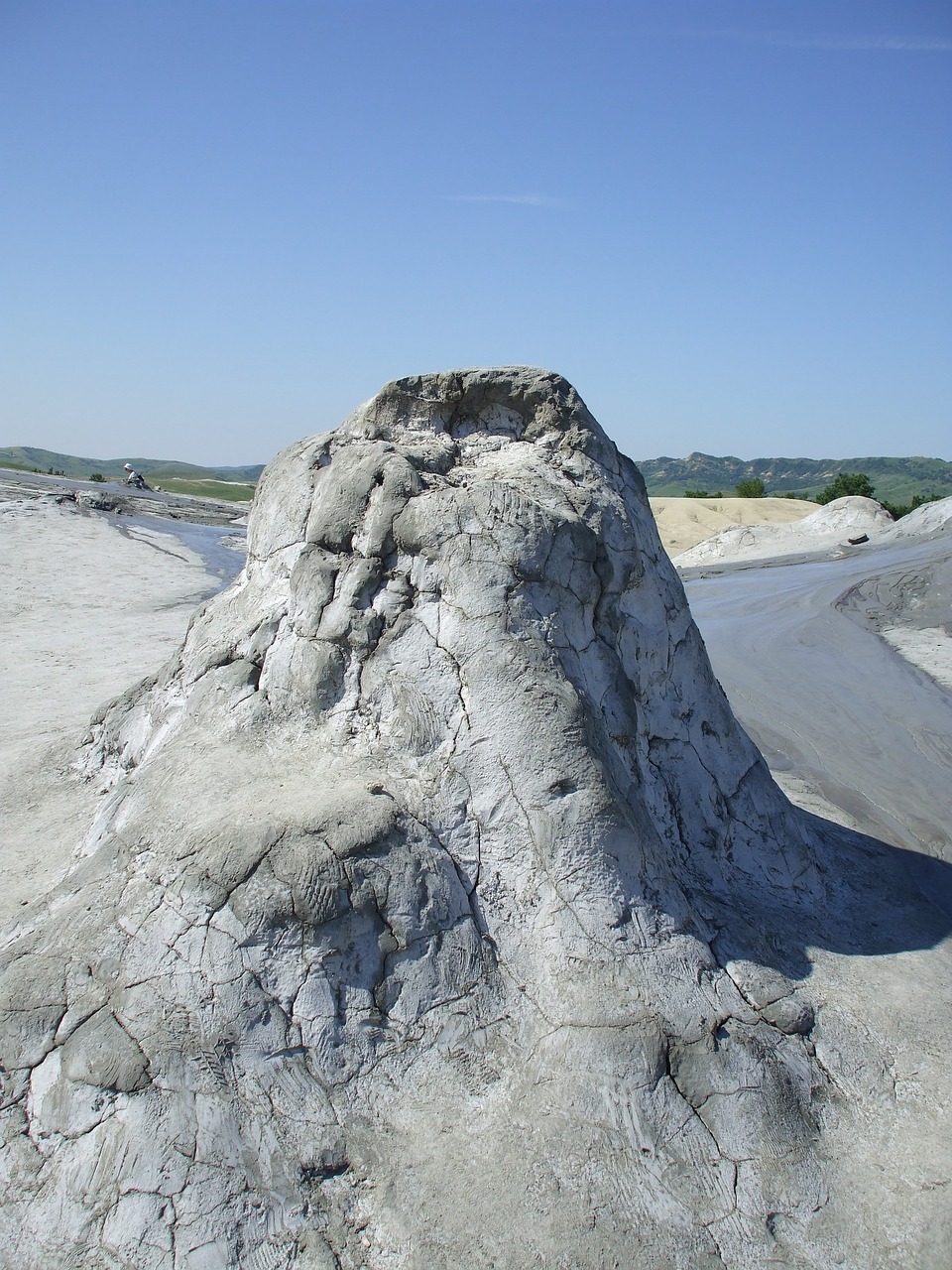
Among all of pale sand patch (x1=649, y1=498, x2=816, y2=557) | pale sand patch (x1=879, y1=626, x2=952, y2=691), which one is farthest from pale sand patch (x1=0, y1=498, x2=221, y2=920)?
pale sand patch (x1=649, y1=498, x2=816, y2=557)

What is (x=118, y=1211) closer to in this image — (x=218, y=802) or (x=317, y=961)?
(x=317, y=961)

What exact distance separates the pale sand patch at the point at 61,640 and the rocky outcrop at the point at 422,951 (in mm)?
1050

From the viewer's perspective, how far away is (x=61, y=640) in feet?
31.1

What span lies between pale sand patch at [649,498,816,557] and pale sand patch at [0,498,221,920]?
2425 centimetres

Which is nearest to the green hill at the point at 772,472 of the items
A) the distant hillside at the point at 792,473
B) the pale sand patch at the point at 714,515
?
the distant hillside at the point at 792,473

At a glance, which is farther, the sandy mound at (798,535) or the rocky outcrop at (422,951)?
the sandy mound at (798,535)

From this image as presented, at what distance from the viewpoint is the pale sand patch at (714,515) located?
3697cm

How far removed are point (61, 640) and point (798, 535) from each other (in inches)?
980

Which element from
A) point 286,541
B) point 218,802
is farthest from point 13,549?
point 218,802

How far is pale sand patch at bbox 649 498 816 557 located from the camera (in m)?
37.0

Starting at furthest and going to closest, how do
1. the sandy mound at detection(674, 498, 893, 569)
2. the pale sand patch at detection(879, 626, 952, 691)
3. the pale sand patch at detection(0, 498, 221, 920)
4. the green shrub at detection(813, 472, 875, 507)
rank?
the green shrub at detection(813, 472, 875, 507) < the sandy mound at detection(674, 498, 893, 569) < the pale sand patch at detection(879, 626, 952, 691) < the pale sand patch at detection(0, 498, 221, 920)

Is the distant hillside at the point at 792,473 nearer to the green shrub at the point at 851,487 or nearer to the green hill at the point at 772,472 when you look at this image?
the green hill at the point at 772,472

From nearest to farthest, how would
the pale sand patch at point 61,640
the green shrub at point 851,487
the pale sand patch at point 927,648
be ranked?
the pale sand patch at point 61,640, the pale sand patch at point 927,648, the green shrub at point 851,487

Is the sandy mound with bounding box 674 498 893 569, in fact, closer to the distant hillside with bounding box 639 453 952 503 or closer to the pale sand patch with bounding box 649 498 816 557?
the pale sand patch with bounding box 649 498 816 557
